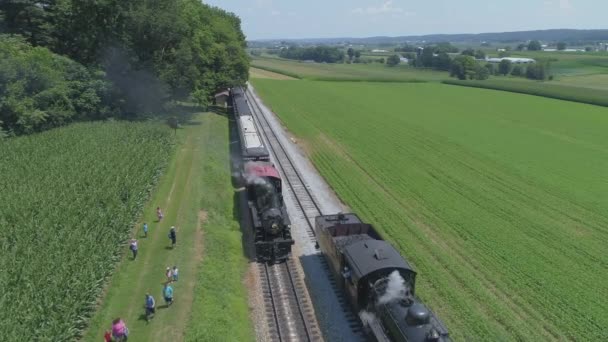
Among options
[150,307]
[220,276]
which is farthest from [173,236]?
[150,307]

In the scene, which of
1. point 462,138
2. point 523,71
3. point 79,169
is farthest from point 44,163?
point 523,71

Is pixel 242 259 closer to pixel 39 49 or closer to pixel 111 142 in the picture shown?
pixel 111 142

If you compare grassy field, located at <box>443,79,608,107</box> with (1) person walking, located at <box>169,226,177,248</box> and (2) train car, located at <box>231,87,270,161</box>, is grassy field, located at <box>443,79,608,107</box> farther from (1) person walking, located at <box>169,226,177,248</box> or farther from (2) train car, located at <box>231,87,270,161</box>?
(1) person walking, located at <box>169,226,177,248</box>

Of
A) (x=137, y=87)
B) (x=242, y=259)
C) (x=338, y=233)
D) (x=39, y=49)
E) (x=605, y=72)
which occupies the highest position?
(x=39, y=49)

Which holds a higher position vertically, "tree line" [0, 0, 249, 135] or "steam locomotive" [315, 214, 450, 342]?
"tree line" [0, 0, 249, 135]

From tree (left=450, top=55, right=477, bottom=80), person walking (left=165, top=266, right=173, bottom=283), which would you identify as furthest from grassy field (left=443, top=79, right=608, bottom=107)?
person walking (left=165, top=266, right=173, bottom=283)

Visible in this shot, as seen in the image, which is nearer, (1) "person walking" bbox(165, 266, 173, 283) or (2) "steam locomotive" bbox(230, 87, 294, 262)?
(1) "person walking" bbox(165, 266, 173, 283)
